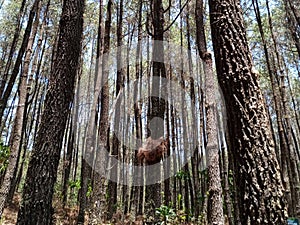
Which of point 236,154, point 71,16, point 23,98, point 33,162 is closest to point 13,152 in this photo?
point 23,98

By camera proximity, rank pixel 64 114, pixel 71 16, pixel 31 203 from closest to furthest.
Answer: pixel 31 203 → pixel 64 114 → pixel 71 16

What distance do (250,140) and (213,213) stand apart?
8.57ft

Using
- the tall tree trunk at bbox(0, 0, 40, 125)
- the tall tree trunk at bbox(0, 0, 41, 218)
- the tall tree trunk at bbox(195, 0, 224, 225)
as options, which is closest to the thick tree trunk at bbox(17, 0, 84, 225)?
the tall tree trunk at bbox(0, 0, 41, 218)

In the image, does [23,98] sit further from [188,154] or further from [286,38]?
[286,38]

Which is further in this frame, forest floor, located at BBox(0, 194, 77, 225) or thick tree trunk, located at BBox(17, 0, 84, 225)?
forest floor, located at BBox(0, 194, 77, 225)

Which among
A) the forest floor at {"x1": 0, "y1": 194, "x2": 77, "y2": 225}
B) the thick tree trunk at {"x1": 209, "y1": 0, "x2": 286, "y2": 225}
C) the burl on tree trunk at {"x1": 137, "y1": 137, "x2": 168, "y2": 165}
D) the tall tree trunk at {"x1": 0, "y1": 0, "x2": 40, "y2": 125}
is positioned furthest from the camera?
the forest floor at {"x1": 0, "y1": 194, "x2": 77, "y2": 225}

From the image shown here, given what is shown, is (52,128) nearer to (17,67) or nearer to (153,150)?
(153,150)

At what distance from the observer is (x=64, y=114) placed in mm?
3672

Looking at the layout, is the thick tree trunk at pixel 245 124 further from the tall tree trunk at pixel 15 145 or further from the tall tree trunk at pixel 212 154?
the tall tree trunk at pixel 15 145

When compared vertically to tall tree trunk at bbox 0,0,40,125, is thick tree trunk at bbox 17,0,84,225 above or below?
below

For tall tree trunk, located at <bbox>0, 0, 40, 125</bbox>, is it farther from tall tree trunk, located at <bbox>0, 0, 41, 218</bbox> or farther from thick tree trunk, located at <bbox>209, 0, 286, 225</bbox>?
thick tree trunk, located at <bbox>209, 0, 286, 225</bbox>

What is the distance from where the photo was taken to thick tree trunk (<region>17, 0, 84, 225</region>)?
3246mm

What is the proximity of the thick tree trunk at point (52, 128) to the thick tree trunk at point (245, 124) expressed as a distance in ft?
6.51

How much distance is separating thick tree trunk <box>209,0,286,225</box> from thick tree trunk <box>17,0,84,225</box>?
1.98 meters
